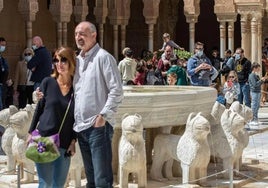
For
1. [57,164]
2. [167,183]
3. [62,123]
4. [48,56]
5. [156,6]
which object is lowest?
[167,183]

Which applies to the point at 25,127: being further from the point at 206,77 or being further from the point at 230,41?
the point at 230,41

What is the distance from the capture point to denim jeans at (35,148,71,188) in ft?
16.9

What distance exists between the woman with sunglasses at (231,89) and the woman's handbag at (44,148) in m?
7.89

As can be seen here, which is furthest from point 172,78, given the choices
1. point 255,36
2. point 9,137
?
point 255,36

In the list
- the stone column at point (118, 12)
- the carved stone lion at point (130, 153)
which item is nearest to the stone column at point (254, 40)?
the stone column at point (118, 12)

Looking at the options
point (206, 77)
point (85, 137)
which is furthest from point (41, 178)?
point (206, 77)

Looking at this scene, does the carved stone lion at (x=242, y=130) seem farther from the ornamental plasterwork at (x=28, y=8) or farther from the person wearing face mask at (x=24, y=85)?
the ornamental plasterwork at (x=28, y=8)

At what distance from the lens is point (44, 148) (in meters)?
5.00

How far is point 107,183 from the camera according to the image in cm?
507

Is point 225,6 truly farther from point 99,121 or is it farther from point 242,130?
point 99,121

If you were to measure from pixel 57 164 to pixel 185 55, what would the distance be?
36.8 ft

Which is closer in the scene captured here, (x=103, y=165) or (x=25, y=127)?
(x=103, y=165)

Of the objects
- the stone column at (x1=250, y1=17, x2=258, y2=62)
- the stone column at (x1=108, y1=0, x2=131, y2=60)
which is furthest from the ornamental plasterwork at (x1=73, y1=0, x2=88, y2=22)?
the stone column at (x1=250, y1=17, x2=258, y2=62)

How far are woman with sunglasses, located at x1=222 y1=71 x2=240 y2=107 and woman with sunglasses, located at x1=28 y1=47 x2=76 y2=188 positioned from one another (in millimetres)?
7762
